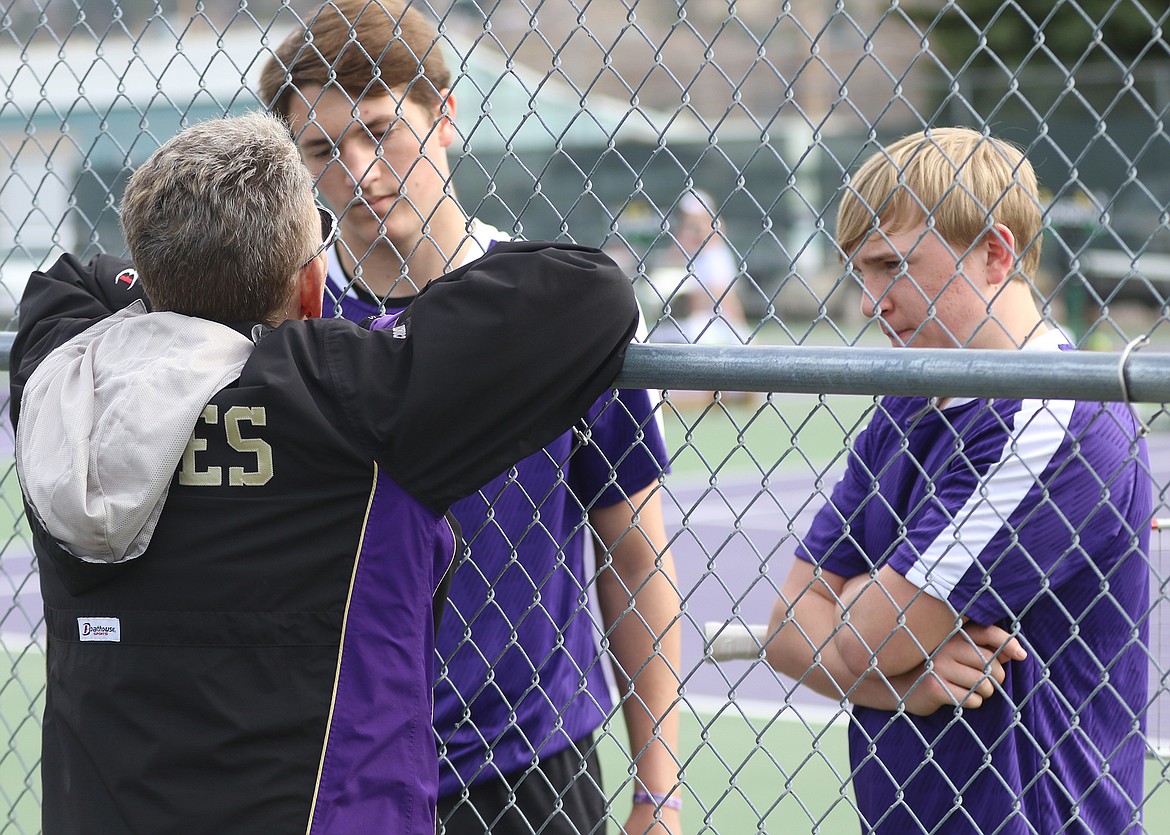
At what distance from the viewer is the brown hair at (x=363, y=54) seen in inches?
95.3

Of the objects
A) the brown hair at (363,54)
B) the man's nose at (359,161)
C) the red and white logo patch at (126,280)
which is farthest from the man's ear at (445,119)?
the red and white logo patch at (126,280)

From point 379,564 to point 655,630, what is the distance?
35.6 inches

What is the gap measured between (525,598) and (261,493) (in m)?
0.79

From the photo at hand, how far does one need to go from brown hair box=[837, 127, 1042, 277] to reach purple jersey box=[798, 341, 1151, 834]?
277mm

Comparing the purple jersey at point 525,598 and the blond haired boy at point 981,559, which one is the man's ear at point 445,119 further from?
the blond haired boy at point 981,559

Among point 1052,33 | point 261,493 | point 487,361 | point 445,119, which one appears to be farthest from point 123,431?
point 1052,33

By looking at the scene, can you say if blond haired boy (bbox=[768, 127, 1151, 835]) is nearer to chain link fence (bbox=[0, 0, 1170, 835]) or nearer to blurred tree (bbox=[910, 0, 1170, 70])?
chain link fence (bbox=[0, 0, 1170, 835])

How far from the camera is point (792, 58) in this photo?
145 ft

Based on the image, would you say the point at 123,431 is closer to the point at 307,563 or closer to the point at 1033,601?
the point at 307,563

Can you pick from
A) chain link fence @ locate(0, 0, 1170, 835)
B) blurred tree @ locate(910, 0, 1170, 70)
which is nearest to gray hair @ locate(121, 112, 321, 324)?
chain link fence @ locate(0, 0, 1170, 835)

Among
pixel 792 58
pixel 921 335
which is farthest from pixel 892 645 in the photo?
pixel 792 58

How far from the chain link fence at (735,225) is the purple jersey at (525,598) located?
2.9 inches

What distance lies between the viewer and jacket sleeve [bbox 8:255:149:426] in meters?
1.97

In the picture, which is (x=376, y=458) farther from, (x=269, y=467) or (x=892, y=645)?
(x=892, y=645)
